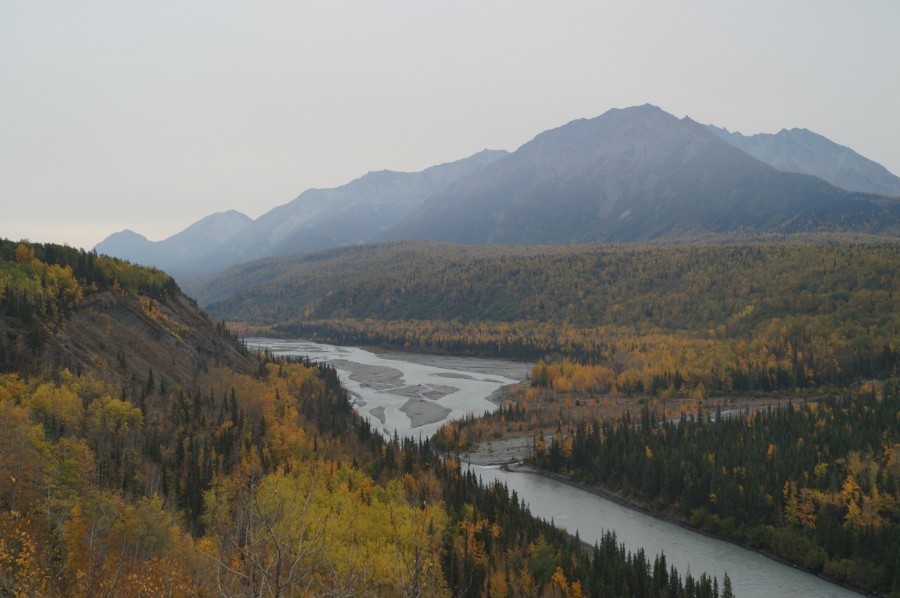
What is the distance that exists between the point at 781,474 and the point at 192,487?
203 ft

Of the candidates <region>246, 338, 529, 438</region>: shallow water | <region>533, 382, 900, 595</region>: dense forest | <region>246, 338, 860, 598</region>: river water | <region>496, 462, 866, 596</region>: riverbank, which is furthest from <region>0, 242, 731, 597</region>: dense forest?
<region>246, 338, 529, 438</region>: shallow water

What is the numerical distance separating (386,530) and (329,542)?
9.22 meters

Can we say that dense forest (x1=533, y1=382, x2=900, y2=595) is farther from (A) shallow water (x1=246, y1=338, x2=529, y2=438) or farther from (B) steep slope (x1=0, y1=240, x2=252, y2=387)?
(B) steep slope (x1=0, y1=240, x2=252, y2=387)

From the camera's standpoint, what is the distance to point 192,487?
61.0 metres

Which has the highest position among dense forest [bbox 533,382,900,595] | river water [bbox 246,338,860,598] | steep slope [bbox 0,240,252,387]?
steep slope [bbox 0,240,252,387]

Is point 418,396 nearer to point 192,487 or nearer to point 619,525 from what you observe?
point 619,525

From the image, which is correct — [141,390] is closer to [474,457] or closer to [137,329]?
[137,329]

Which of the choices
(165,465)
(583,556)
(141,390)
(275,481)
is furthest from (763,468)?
(141,390)

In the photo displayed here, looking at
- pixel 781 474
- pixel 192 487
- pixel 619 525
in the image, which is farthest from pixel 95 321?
pixel 781 474

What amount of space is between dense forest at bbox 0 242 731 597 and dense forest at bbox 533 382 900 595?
14.5 meters

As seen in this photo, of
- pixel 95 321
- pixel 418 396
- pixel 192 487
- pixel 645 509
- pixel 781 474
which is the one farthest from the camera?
pixel 418 396

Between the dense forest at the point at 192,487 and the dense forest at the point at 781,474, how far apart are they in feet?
47.6

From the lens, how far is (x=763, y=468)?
83.2m

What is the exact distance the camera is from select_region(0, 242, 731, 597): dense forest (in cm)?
3531
